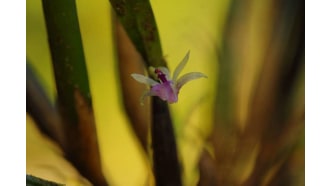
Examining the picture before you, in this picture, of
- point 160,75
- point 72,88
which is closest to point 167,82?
point 160,75

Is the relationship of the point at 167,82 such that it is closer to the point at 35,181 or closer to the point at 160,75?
the point at 160,75

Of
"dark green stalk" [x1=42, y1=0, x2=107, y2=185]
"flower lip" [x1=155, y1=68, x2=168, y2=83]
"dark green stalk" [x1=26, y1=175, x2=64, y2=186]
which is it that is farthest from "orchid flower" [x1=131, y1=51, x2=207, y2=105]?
"dark green stalk" [x1=26, y1=175, x2=64, y2=186]

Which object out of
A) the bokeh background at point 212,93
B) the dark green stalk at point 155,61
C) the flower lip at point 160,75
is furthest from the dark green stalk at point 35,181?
the flower lip at point 160,75

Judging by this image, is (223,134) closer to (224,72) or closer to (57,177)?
(224,72)

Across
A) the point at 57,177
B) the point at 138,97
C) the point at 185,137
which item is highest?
the point at 138,97

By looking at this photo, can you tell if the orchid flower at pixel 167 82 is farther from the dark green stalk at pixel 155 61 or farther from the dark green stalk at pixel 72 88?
the dark green stalk at pixel 72 88

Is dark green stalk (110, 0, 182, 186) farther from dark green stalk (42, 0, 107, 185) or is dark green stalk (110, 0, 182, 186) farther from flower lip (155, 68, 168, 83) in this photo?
dark green stalk (42, 0, 107, 185)
